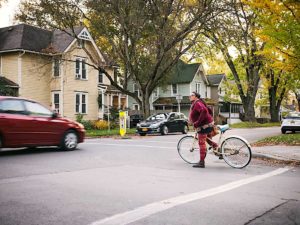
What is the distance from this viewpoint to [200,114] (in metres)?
10.1

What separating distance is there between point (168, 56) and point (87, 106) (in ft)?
31.1

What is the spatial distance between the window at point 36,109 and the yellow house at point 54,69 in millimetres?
19514

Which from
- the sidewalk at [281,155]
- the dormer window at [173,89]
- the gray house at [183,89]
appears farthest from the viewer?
the dormer window at [173,89]

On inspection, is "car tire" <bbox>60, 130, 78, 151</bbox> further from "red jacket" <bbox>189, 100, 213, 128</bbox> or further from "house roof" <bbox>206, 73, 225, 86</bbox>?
"house roof" <bbox>206, 73, 225, 86</bbox>

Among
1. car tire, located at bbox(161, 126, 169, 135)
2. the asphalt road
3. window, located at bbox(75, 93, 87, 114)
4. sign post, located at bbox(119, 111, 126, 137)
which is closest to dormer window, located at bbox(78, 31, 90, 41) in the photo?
window, located at bbox(75, 93, 87, 114)

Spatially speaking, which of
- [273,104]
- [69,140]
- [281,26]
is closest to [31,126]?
[69,140]

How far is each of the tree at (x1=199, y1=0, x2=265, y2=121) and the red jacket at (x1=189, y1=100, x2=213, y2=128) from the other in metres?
10.0

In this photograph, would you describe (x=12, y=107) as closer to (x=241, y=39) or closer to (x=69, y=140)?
(x=69, y=140)

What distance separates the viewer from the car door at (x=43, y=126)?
12234 mm

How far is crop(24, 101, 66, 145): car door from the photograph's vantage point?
482 inches

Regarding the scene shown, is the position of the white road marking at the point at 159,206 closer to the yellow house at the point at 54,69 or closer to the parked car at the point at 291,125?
the parked car at the point at 291,125

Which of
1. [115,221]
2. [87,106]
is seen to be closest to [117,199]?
[115,221]

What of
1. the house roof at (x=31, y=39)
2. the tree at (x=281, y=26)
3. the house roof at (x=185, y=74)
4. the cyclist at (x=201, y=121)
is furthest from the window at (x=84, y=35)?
the cyclist at (x=201, y=121)

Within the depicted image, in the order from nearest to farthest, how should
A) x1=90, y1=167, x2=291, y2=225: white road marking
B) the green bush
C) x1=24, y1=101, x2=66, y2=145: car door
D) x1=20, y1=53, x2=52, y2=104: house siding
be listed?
x1=90, y1=167, x2=291, y2=225: white road marking
x1=24, y1=101, x2=66, y2=145: car door
the green bush
x1=20, y1=53, x2=52, y2=104: house siding
